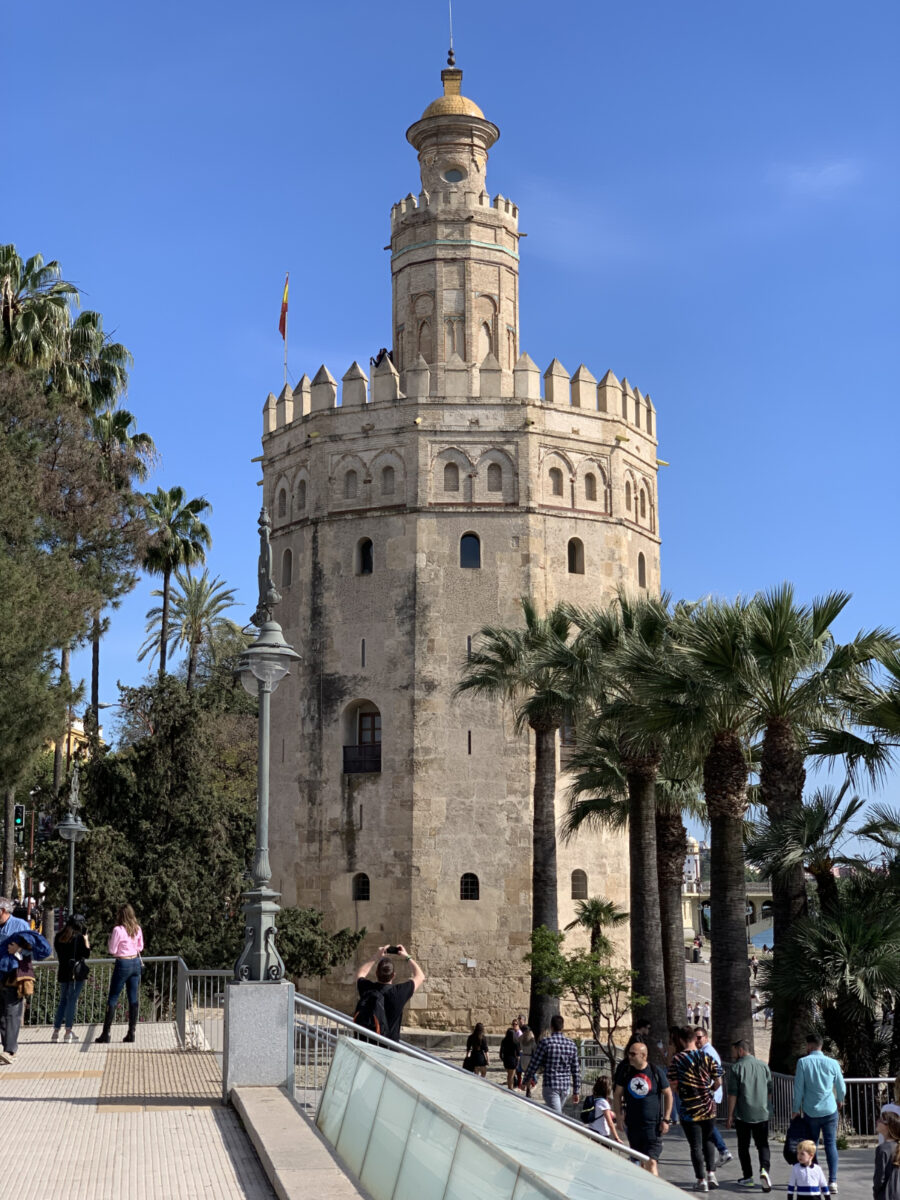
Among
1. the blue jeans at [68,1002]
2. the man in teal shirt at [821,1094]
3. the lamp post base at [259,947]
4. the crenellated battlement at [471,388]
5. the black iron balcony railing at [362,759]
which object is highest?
the crenellated battlement at [471,388]

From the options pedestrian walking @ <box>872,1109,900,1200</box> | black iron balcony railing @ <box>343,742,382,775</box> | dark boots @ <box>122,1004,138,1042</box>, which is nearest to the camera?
pedestrian walking @ <box>872,1109,900,1200</box>

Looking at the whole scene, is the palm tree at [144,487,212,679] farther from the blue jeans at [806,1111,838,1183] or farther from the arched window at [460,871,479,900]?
the blue jeans at [806,1111,838,1183]

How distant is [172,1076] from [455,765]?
73.4ft

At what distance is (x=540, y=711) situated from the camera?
28656mm

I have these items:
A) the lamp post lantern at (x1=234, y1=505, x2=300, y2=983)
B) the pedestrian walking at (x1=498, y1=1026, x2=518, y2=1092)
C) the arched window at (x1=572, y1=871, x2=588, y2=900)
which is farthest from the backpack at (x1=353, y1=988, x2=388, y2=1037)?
the arched window at (x1=572, y1=871, x2=588, y2=900)

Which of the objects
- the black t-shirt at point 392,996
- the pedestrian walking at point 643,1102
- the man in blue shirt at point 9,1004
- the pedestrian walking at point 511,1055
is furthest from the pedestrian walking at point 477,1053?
the pedestrian walking at point 643,1102

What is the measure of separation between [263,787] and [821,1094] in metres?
5.46

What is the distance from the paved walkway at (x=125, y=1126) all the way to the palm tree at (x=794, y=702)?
356 inches

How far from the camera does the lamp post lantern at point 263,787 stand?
38.2 feet

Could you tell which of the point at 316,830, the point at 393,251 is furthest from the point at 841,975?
the point at 393,251

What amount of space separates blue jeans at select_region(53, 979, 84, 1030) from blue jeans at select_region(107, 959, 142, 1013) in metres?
0.55

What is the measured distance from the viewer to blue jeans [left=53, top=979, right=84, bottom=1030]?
15.2m

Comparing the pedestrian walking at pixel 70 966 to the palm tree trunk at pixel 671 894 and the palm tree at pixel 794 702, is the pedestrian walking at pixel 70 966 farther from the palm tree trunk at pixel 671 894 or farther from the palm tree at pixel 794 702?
the palm tree trunk at pixel 671 894

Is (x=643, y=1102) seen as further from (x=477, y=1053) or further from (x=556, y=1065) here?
(x=477, y=1053)
